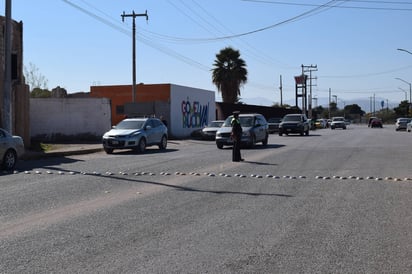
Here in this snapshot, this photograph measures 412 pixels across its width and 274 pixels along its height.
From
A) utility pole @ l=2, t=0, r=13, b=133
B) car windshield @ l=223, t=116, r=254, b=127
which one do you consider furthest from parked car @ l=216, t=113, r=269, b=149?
utility pole @ l=2, t=0, r=13, b=133

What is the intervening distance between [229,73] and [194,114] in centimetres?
1489

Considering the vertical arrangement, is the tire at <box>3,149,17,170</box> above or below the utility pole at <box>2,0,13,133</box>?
below

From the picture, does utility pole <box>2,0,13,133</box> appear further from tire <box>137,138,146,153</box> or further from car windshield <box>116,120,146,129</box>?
car windshield <box>116,120,146,129</box>

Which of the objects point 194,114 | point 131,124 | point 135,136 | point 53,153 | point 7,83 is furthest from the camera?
point 194,114

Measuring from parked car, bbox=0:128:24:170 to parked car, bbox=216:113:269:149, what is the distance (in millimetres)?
10982

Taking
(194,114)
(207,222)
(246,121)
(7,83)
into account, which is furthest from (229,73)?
(207,222)

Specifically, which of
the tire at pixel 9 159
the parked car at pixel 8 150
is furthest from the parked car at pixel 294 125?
the tire at pixel 9 159

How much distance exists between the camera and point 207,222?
27.4 feet

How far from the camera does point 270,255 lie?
6.43 metres

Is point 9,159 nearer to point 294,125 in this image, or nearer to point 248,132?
point 248,132

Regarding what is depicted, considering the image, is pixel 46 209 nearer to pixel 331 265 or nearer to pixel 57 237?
pixel 57 237

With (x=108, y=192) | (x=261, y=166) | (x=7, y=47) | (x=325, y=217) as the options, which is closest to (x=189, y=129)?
(x=7, y=47)

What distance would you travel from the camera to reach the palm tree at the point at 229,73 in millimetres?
61031

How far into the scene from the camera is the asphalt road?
6.13m
